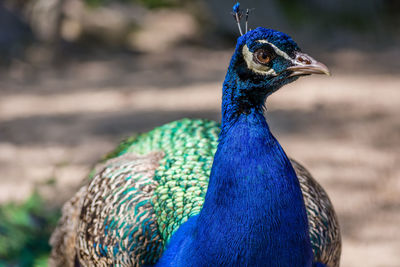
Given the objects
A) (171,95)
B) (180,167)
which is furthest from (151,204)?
(171,95)

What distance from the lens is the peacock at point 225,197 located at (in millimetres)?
1355

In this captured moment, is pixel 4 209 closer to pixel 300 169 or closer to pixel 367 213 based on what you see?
pixel 300 169

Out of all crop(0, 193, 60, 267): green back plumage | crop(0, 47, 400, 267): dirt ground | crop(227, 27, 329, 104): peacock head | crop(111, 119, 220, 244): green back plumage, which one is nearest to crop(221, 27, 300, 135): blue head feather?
crop(227, 27, 329, 104): peacock head

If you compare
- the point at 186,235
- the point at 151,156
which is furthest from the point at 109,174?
the point at 186,235

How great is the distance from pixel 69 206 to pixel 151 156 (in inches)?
17.5

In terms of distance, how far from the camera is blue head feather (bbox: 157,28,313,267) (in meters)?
1.35

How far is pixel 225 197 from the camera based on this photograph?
1375 millimetres

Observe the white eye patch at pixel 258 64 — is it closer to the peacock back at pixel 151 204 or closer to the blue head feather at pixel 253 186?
the blue head feather at pixel 253 186

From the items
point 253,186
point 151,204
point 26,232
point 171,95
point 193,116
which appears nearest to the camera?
point 253,186

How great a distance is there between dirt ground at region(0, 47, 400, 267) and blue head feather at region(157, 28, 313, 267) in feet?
4.65

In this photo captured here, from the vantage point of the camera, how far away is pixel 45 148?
3.83 metres

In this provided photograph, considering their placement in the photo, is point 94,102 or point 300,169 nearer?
point 300,169

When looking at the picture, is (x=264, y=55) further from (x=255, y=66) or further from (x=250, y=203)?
(x=250, y=203)

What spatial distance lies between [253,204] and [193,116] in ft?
9.51
